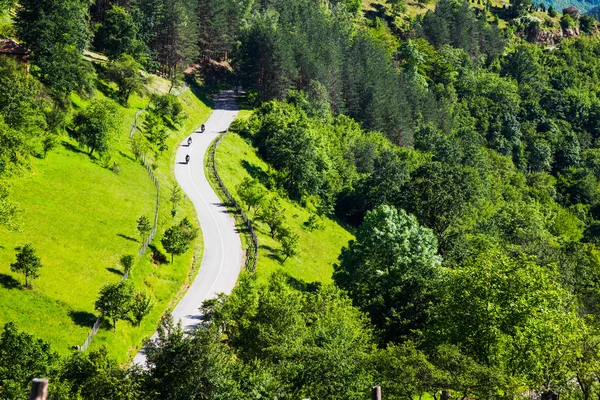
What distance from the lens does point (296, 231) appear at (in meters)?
78.6

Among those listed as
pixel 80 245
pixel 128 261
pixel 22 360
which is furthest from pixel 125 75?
pixel 22 360

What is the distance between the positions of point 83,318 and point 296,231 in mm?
39415

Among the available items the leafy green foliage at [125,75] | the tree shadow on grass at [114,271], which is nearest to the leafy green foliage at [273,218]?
the tree shadow on grass at [114,271]

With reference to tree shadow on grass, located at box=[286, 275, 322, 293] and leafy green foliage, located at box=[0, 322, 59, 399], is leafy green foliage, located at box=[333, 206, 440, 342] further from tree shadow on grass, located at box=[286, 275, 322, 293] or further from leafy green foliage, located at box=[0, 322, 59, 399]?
leafy green foliage, located at box=[0, 322, 59, 399]

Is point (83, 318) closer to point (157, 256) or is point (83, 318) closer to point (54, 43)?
point (157, 256)

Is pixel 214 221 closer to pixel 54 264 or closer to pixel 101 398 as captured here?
pixel 54 264

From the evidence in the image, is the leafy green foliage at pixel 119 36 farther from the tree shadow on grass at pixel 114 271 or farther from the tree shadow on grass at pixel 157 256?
the tree shadow on grass at pixel 114 271

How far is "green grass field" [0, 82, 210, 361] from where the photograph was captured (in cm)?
4178

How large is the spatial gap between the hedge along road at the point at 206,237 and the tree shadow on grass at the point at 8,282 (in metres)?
10.9

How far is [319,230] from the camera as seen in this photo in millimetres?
85062

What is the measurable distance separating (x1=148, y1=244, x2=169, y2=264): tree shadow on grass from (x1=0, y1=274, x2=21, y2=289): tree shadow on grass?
47.8ft

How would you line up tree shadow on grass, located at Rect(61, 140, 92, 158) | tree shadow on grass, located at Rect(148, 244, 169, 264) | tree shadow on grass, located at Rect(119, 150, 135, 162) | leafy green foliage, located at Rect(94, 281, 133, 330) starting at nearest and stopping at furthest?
1. leafy green foliage, located at Rect(94, 281, 133, 330)
2. tree shadow on grass, located at Rect(148, 244, 169, 264)
3. tree shadow on grass, located at Rect(61, 140, 92, 158)
4. tree shadow on grass, located at Rect(119, 150, 135, 162)

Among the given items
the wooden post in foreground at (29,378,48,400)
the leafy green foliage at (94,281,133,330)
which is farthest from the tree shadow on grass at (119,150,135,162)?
the wooden post in foreground at (29,378,48,400)

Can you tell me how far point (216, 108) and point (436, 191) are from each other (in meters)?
60.0
